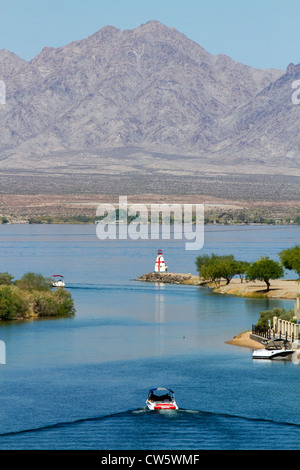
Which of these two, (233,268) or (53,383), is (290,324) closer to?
(53,383)

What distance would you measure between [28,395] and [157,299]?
39.0 meters

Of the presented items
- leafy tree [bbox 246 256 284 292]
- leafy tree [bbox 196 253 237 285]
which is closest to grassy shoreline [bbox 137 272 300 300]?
leafy tree [bbox 196 253 237 285]

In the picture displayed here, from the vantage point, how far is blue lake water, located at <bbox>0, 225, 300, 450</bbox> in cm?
3544

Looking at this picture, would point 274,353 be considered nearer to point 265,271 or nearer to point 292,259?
point 265,271

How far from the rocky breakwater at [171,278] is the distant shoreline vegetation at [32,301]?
2534cm


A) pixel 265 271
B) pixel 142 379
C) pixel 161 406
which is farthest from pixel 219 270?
pixel 161 406

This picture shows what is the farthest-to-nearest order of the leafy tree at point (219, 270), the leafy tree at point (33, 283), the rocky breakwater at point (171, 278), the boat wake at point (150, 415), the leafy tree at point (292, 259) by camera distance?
1. the rocky breakwater at point (171, 278)
2. the leafy tree at point (219, 270)
3. the leafy tree at point (292, 259)
4. the leafy tree at point (33, 283)
5. the boat wake at point (150, 415)

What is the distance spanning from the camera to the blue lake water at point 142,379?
35.4 m

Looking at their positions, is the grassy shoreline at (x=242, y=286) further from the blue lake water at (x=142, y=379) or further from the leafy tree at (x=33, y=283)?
the leafy tree at (x=33, y=283)

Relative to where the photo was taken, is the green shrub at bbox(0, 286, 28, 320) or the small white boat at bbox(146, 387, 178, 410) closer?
the small white boat at bbox(146, 387, 178, 410)

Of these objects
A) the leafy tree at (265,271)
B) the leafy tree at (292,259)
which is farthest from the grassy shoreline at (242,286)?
the leafy tree at (292,259)

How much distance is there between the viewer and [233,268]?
9194 centimetres

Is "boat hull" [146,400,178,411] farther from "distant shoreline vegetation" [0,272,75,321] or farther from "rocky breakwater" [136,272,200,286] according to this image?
"rocky breakwater" [136,272,200,286]

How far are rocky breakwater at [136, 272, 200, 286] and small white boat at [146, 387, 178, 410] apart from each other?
179 feet
